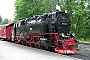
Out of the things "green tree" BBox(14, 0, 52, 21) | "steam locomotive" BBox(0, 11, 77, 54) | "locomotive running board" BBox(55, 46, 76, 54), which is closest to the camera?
"locomotive running board" BBox(55, 46, 76, 54)

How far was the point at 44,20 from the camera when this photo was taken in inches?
719

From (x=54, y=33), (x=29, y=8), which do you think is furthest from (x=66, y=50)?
(x=29, y=8)

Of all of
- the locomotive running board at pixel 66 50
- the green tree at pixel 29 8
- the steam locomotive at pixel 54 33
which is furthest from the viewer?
→ the green tree at pixel 29 8

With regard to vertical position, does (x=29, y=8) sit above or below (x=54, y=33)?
above

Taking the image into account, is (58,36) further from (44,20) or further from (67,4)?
(67,4)

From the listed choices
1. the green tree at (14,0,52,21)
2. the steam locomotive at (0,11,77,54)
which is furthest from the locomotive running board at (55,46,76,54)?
the green tree at (14,0,52,21)

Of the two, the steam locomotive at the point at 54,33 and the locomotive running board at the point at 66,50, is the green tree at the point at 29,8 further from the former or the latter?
the locomotive running board at the point at 66,50

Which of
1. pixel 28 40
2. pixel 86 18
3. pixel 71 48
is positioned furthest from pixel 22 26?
pixel 86 18

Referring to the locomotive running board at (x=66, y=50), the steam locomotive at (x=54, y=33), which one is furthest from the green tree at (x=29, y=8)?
the locomotive running board at (x=66, y=50)

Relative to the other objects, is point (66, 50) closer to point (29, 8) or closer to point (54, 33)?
point (54, 33)

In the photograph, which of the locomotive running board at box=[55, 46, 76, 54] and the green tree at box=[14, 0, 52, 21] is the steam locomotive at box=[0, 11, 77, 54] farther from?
the green tree at box=[14, 0, 52, 21]

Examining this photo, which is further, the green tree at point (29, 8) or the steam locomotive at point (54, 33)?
the green tree at point (29, 8)

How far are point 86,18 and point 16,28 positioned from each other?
13511 millimetres

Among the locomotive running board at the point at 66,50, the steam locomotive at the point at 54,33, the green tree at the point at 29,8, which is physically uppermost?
the green tree at the point at 29,8
